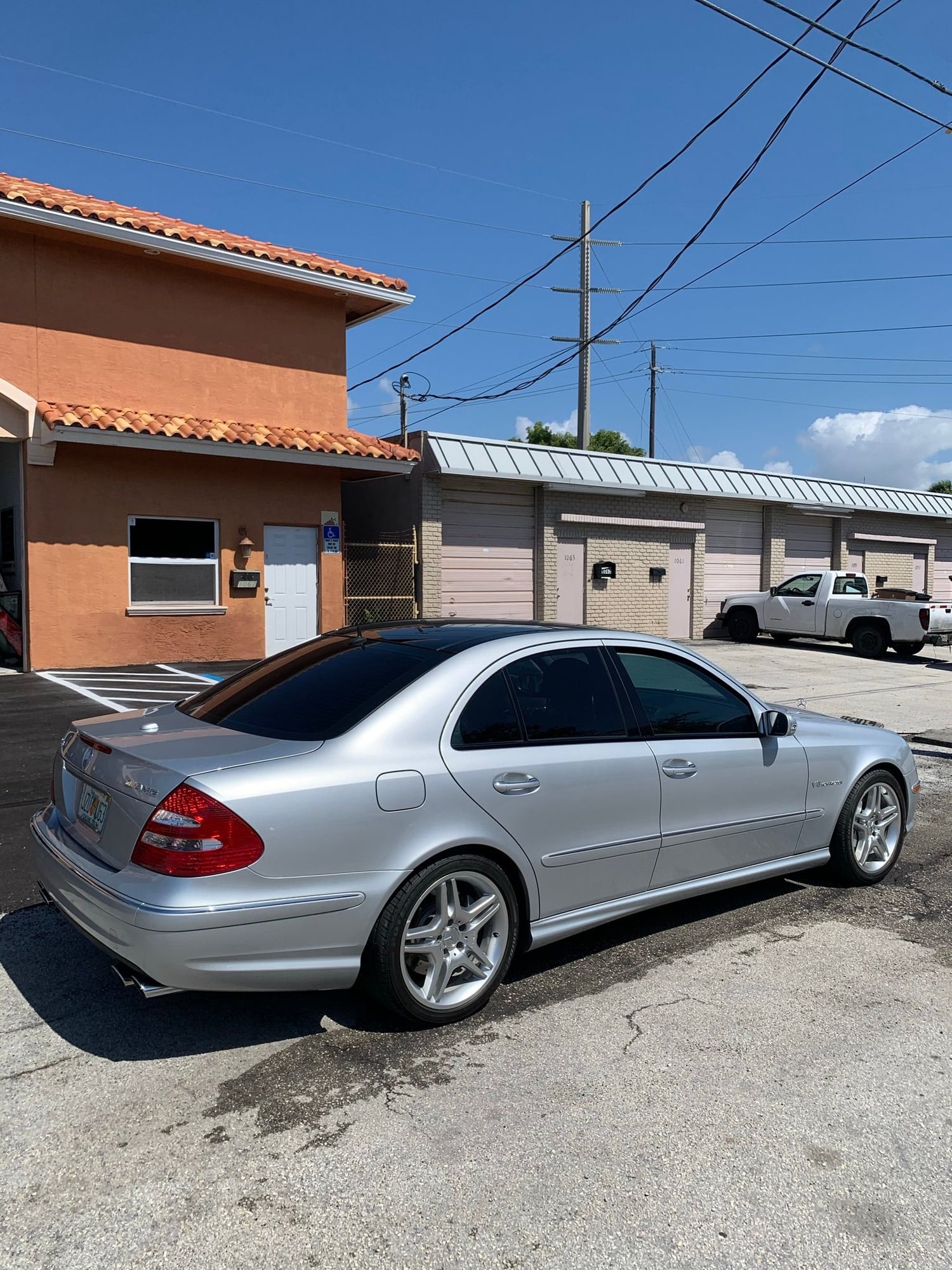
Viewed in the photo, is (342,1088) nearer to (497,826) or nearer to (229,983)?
(229,983)

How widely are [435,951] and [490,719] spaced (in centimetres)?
90

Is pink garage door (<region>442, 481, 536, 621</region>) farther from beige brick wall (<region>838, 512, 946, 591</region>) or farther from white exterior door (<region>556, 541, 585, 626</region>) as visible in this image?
beige brick wall (<region>838, 512, 946, 591</region>)

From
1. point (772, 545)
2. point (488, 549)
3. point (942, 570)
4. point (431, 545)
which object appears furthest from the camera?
point (942, 570)

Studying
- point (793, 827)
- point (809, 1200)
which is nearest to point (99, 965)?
point (809, 1200)

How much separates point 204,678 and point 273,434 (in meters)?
4.10

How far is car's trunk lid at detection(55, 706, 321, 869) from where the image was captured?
339cm

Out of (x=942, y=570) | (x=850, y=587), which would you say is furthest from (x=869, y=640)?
(x=942, y=570)

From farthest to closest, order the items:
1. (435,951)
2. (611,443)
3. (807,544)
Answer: (611,443)
(807,544)
(435,951)

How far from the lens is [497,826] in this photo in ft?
12.4

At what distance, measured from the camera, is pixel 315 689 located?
13.4 ft

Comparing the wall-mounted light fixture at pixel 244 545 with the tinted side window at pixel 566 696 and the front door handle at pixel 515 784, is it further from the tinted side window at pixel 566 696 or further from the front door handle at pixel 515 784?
the front door handle at pixel 515 784

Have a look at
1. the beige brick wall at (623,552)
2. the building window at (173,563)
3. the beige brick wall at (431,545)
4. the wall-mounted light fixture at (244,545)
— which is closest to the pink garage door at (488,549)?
the beige brick wall at (431,545)

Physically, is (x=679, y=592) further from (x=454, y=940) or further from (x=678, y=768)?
(x=454, y=940)

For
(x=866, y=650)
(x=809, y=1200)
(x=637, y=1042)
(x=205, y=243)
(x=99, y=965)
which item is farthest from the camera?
(x=866, y=650)
